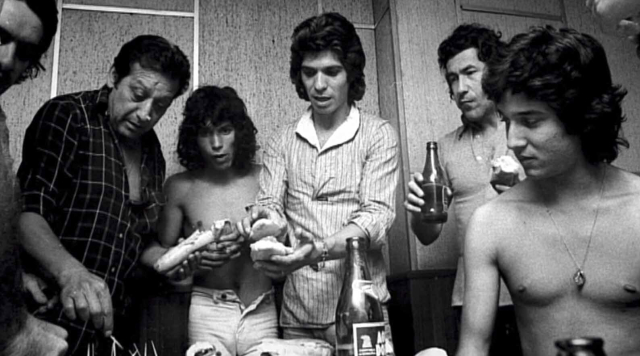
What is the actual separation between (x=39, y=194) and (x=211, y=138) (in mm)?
809

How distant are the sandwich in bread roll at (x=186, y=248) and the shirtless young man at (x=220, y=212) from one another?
52mm

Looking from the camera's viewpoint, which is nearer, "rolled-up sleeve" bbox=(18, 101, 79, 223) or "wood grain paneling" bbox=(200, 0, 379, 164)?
"rolled-up sleeve" bbox=(18, 101, 79, 223)

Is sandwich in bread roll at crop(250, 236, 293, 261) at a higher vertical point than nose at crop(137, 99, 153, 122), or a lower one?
lower

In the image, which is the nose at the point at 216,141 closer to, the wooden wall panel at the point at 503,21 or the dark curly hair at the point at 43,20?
the dark curly hair at the point at 43,20

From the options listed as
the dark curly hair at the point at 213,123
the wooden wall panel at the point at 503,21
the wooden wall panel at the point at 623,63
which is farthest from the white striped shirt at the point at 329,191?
the wooden wall panel at the point at 623,63

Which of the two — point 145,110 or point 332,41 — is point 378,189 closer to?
point 332,41

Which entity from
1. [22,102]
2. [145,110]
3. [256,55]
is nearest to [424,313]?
[145,110]

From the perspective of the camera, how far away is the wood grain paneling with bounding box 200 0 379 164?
2939 mm

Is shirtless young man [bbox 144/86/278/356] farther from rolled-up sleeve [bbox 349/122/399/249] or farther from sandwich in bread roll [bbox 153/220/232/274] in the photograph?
rolled-up sleeve [bbox 349/122/399/249]

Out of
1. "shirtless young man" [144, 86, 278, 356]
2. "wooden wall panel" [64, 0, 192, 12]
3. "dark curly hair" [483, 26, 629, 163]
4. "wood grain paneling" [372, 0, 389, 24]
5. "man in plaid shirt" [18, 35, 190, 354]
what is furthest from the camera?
"wood grain paneling" [372, 0, 389, 24]

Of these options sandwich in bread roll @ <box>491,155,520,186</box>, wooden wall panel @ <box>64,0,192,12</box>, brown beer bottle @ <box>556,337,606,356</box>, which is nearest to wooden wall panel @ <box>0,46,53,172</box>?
wooden wall panel @ <box>64,0,192,12</box>

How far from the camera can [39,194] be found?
63.9 inches

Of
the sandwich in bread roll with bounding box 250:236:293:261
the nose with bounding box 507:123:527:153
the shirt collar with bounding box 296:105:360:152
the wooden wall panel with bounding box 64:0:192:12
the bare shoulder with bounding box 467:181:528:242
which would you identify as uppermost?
the wooden wall panel with bounding box 64:0:192:12

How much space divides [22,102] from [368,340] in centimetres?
240
